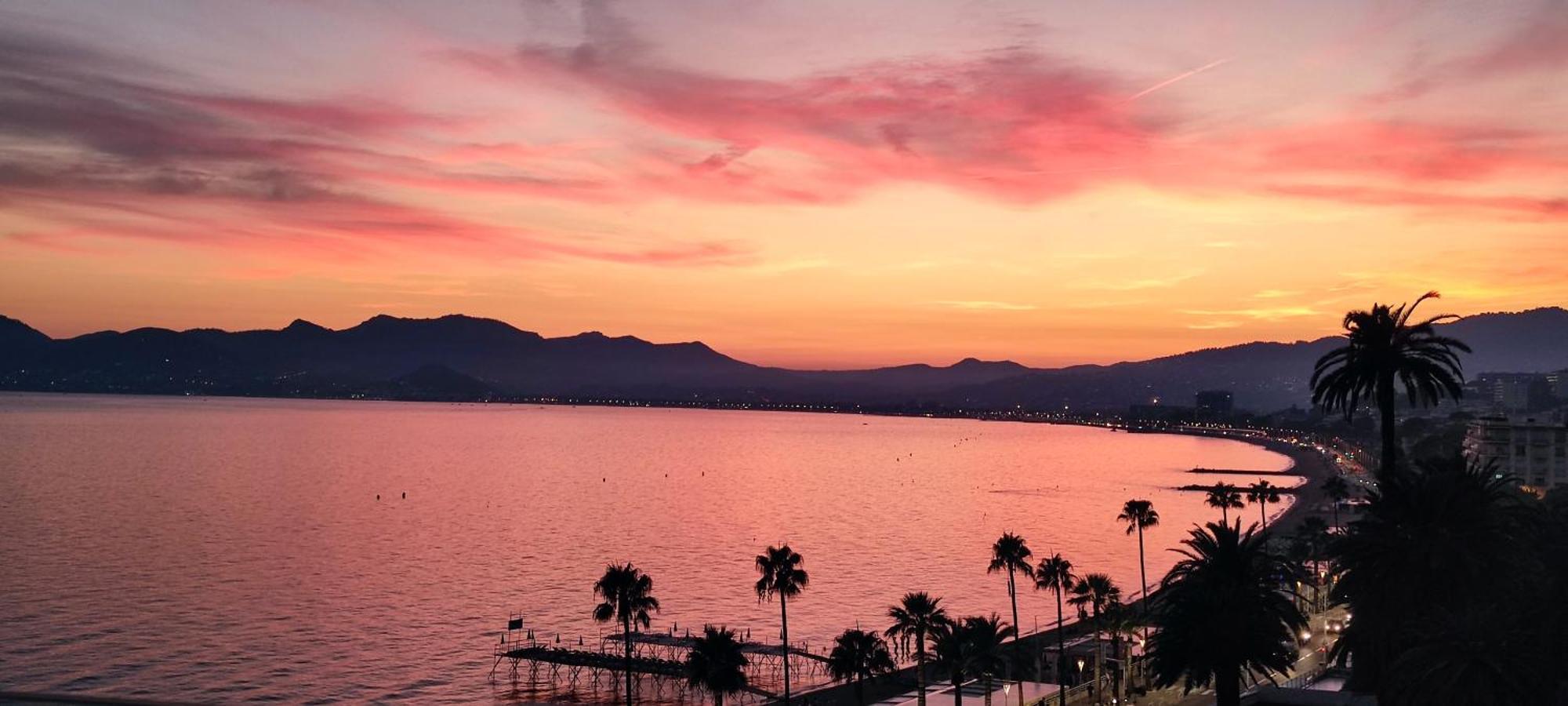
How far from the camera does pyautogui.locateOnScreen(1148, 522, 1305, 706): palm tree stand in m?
34.2

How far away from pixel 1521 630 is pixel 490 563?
10504cm

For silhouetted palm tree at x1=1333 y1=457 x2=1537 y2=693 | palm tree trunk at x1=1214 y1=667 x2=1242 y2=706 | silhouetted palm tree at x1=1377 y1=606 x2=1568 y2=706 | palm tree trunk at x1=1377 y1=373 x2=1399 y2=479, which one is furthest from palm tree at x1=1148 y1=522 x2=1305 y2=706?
palm tree trunk at x1=1377 y1=373 x2=1399 y2=479

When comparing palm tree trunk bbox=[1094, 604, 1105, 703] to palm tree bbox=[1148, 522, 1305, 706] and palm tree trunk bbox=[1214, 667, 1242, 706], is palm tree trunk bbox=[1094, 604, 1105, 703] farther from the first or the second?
palm tree trunk bbox=[1214, 667, 1242, 706]

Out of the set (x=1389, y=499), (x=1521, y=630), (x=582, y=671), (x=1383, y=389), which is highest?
(x=1383, y=389)

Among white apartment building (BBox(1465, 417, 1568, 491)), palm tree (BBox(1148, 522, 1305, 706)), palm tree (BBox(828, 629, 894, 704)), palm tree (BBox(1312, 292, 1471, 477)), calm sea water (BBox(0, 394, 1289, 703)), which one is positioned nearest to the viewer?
palm tree (BBox(1148, 522, 1305, 706))

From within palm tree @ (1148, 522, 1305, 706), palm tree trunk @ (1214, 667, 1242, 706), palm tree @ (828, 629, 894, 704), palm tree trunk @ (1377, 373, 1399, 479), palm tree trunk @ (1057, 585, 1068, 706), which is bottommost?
palm tree trunk @ (1057, 585, 1068, 706)

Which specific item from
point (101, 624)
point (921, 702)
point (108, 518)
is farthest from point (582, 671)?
point (108, 518)

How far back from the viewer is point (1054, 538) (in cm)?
14650

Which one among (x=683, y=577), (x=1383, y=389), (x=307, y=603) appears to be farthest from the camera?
(x=683, y=577)

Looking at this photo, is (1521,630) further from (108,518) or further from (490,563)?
(108,518)

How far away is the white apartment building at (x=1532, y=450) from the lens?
468 feet

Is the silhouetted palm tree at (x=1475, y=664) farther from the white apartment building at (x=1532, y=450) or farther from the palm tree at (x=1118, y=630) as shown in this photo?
the white apartment building at (x=1532, y=450)

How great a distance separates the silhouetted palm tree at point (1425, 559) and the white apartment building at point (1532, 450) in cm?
12310

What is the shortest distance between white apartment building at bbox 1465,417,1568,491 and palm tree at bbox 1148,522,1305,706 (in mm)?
125233
